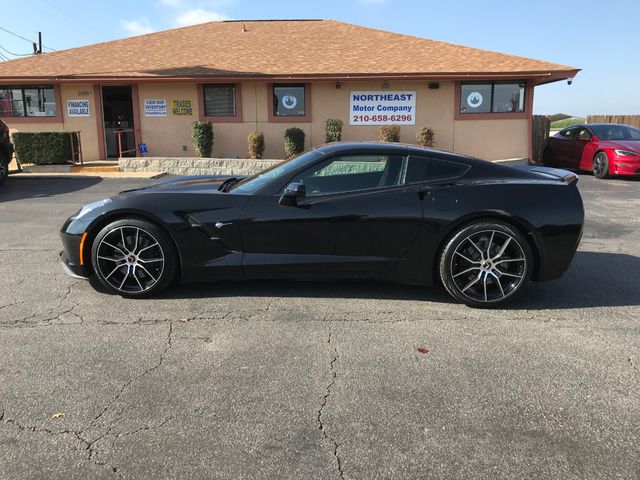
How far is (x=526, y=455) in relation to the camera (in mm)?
2387

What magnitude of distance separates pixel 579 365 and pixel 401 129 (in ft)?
42.9

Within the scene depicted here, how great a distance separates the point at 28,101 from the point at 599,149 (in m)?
16.6

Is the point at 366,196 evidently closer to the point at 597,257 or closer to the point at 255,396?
the point at 255,396

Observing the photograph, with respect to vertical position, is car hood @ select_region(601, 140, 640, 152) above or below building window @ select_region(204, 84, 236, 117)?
below

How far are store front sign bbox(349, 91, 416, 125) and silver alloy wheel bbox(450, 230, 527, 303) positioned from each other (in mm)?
11852

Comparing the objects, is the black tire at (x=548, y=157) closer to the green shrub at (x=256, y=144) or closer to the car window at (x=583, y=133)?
the car window at (x=583, y=133)

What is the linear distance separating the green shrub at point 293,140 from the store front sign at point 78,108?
6.20 m

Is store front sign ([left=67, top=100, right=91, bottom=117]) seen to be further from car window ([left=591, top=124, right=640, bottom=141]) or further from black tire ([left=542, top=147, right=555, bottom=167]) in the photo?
car window ([left=591, top=124, right=640, bottom=141])

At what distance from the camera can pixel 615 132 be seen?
14.3 metres

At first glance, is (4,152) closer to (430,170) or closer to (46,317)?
(46,317)

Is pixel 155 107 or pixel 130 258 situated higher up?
pixel 155 107

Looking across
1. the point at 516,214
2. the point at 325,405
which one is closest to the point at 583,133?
the point at 516,214

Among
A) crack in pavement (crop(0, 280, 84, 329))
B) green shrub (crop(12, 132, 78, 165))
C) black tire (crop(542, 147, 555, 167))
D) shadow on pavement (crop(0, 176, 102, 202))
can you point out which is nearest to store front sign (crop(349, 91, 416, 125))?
black tire (crop(542, 147, 555, 167))

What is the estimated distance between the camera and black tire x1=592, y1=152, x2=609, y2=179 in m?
13.4
